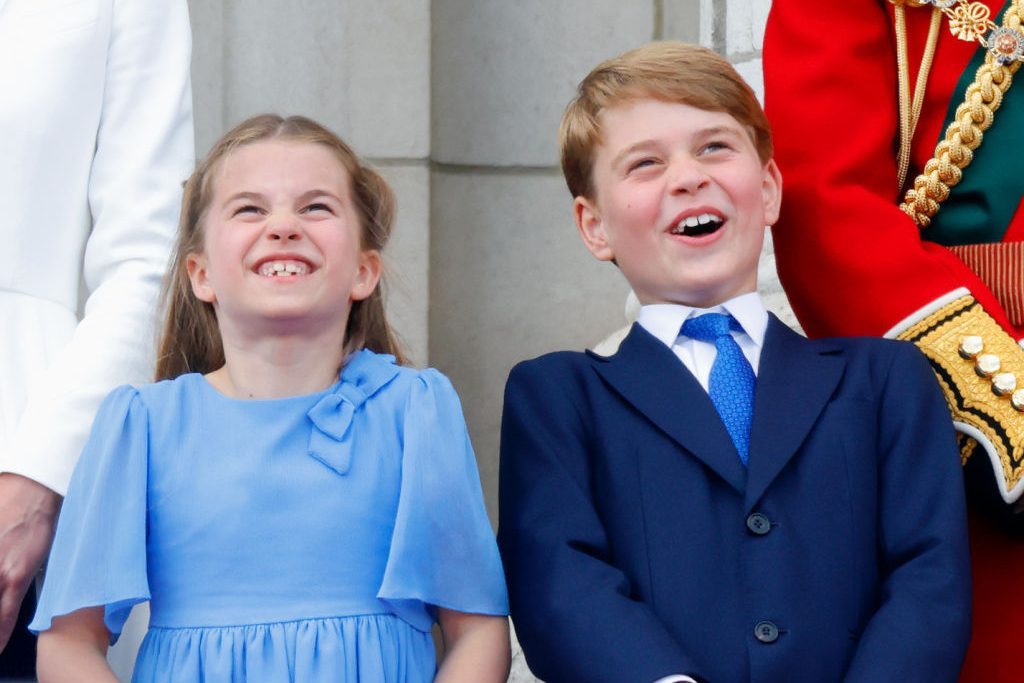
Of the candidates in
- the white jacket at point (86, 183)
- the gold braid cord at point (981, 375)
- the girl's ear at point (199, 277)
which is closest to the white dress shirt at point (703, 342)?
the gold braid cord at point (981, 375)

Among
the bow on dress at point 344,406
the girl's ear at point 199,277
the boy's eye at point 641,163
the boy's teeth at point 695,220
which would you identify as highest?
the boy's eye at point 641,163

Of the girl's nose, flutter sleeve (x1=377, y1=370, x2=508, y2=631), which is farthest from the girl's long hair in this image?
flutter sleeve (x1=377, y1=370, x2=508, y2=631)

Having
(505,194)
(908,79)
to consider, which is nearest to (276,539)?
(908,79)

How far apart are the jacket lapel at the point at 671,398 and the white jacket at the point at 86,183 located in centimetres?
70

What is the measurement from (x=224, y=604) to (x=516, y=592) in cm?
40

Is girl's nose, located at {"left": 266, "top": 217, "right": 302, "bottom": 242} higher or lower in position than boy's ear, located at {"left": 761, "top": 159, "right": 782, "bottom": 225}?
lower

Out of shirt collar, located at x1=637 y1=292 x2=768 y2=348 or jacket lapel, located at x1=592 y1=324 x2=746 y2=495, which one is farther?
shirt collar, located at x1=637 y1=292 x2=768 y2=348

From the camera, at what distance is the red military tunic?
8.79 feet

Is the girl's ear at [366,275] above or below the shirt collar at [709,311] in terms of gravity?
above

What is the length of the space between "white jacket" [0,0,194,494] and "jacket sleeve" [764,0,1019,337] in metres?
0.92

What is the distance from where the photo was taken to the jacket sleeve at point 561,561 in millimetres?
2457

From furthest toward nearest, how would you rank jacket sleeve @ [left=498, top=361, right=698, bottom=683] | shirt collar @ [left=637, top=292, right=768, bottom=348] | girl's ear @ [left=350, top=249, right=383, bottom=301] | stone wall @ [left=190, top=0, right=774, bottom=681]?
1. stone wall @ [left=190, top=0, right=774, bottom=681]
2. girl's ear @ [left=350, top=249, right=383, bottom=301]
3. shirt collar @ [left=637, top=292, right=768, bottom=348]
4. jacket sleeve @ [left=498, top=361, right=698, bottom=683]

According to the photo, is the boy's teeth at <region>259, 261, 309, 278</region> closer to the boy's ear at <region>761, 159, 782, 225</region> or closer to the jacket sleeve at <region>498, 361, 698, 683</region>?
the jacket sleeve at <region>498, 361, 698, 683</region>

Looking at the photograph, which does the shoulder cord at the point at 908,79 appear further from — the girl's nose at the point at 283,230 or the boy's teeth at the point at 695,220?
the girl's nose at the point at 283,230
